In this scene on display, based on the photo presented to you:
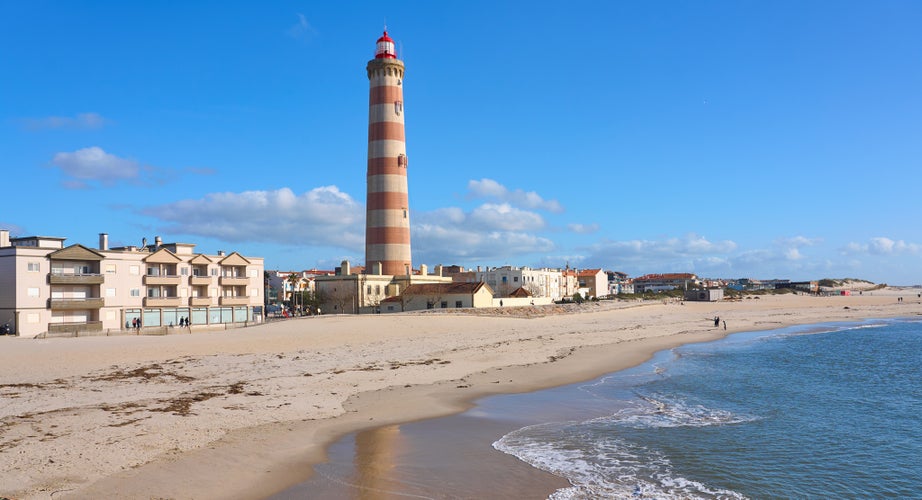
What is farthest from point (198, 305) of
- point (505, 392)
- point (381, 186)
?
point (505, 392)

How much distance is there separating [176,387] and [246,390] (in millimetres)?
2291

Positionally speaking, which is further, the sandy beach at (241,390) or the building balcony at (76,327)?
the building balcony at (76,327)

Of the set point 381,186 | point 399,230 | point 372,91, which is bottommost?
point 399,230

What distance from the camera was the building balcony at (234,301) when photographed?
50781 millimetres

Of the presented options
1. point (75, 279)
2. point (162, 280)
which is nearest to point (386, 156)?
point (162, 280)

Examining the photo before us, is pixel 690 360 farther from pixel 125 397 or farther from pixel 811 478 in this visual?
pixel 125 397

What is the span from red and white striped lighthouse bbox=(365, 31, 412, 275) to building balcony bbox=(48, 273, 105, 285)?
871 inches

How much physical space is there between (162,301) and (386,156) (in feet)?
70.0

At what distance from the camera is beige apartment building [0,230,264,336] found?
38500 millimetres

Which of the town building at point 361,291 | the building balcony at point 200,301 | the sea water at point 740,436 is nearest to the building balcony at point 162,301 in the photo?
the building balcony at point 200,301

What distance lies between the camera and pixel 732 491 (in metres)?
11.8

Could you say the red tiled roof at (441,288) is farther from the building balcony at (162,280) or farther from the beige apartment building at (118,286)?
the building balcony at (162,280)

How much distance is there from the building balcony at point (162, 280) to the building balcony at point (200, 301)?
69.5 inches

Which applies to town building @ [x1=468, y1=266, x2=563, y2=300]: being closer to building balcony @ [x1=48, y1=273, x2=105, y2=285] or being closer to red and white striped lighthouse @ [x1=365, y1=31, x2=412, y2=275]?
red and white striped lighthouse @ [x1=365, y1=31, x2=412, y2=275]
